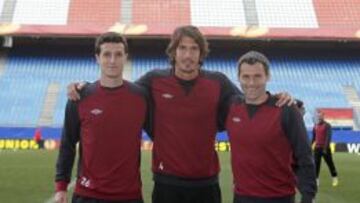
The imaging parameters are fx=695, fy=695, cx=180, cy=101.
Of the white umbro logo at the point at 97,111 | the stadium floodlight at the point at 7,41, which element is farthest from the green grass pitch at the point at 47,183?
the stadium floodlight at the point at 7,41

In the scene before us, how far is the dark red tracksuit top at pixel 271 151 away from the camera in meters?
5.11

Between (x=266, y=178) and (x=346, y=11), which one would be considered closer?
(x=266, y=178)

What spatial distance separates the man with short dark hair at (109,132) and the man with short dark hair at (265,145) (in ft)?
2.59

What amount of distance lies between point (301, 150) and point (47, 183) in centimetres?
1011

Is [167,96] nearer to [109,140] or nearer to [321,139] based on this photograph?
[109,140]

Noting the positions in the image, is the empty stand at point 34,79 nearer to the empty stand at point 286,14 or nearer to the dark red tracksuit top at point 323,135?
the empty stand at point 286,14

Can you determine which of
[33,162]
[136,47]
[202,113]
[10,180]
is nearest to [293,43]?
[136,47]

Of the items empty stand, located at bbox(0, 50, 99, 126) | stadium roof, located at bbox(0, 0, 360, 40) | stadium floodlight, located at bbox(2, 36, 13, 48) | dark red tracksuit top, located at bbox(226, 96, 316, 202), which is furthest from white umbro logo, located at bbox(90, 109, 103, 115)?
stadium floodlight, located at bbox(2, 36, 13, 48)

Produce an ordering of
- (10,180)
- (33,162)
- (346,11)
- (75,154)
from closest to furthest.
Answer: (75,154) → (10,180) → (33,162) → (346,11)

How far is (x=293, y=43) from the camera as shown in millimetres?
42062

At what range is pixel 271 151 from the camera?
5.15m

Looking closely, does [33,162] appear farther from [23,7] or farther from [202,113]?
[23,7]

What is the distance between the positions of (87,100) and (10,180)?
1034 cm

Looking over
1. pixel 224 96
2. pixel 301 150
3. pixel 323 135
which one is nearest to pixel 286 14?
pixel 323 135
